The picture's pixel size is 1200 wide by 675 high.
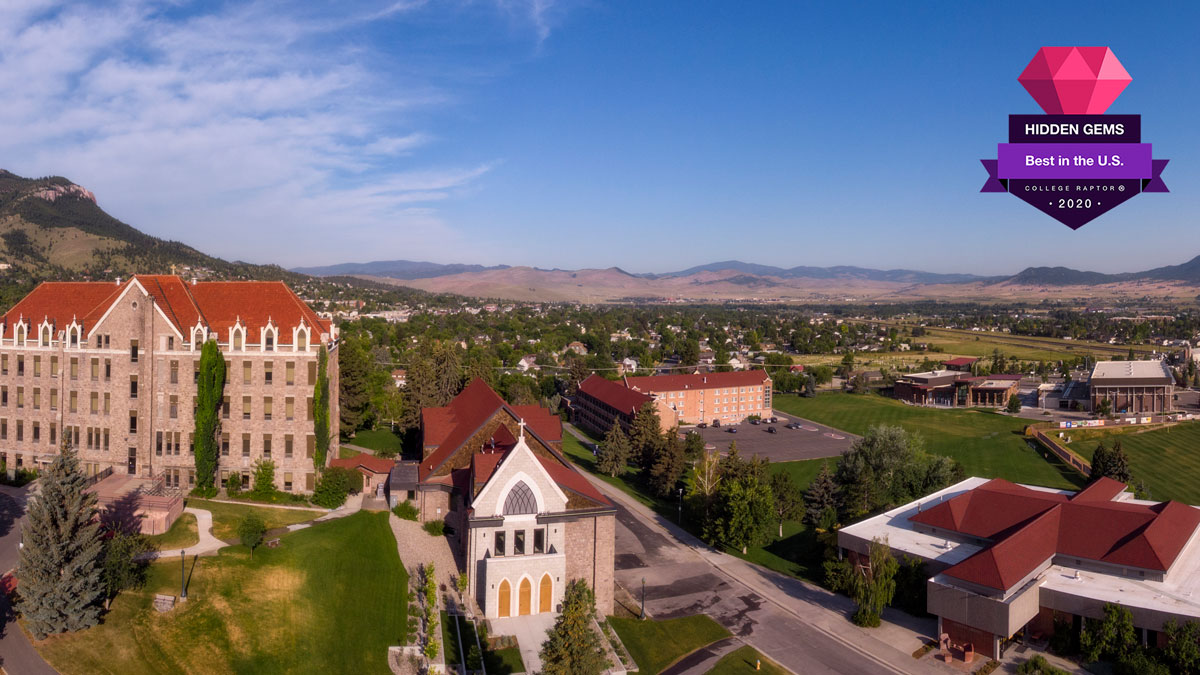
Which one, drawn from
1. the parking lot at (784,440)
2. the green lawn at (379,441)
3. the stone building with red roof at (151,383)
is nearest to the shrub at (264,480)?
the stone building with red roof at (151,383)

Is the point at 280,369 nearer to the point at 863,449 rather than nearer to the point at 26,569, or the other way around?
the point at 26,569

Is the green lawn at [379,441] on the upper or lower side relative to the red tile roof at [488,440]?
lower

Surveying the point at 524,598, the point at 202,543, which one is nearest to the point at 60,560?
the point at 202,543

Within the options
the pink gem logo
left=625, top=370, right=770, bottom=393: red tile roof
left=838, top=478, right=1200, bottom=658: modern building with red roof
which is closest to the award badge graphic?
the pink gem logo

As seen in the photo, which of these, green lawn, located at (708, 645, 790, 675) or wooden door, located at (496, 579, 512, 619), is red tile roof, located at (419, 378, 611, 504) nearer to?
wooden door, located at (496, 579, 512, 619)

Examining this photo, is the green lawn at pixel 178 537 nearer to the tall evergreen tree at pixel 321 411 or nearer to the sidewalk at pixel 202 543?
the sidewalk at pixel 202 543

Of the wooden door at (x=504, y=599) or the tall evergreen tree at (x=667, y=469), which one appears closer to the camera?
the wooden door at (x=504, y=599)
